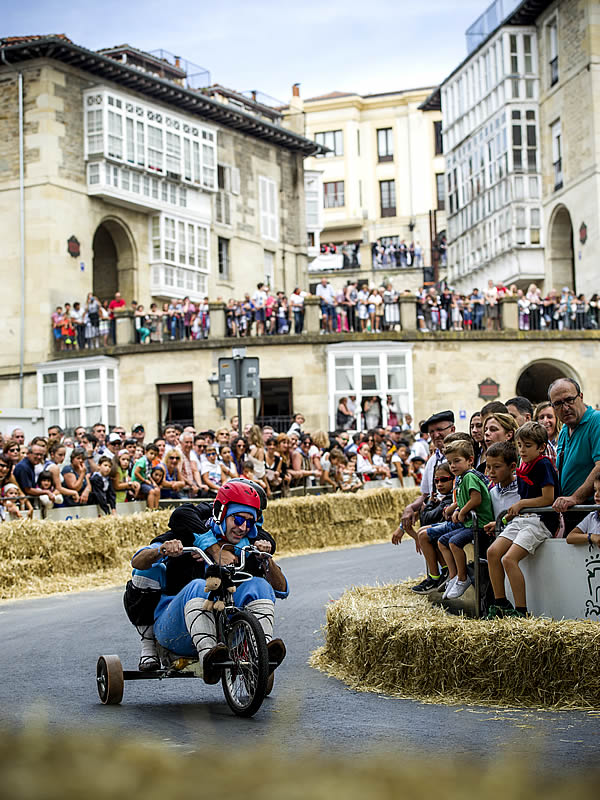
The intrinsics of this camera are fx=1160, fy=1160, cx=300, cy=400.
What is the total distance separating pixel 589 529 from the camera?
8.20 m

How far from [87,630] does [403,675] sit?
4.48 metres

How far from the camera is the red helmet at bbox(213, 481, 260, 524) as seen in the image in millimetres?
7703

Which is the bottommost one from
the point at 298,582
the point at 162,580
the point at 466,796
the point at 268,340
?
the point at 298,582

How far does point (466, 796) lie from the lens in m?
1.56

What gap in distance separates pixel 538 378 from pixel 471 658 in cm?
4013

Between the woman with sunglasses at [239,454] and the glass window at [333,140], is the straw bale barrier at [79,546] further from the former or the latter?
the glass window at [333,140]

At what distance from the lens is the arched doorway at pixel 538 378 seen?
144 feet

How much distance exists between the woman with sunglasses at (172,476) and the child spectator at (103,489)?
1.00m

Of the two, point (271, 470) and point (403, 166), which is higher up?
point (403, 166)

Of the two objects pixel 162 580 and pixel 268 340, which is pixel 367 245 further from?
pixel 162 580

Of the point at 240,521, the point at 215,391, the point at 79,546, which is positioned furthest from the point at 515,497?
the point at 215,391

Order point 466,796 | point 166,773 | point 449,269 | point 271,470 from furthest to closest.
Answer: point 449,269 → point 271,470 → point 166,773 → point 466,796

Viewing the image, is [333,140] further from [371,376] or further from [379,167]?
[371,376]

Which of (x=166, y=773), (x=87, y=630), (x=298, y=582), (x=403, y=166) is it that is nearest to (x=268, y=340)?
(x=298, y=582)
